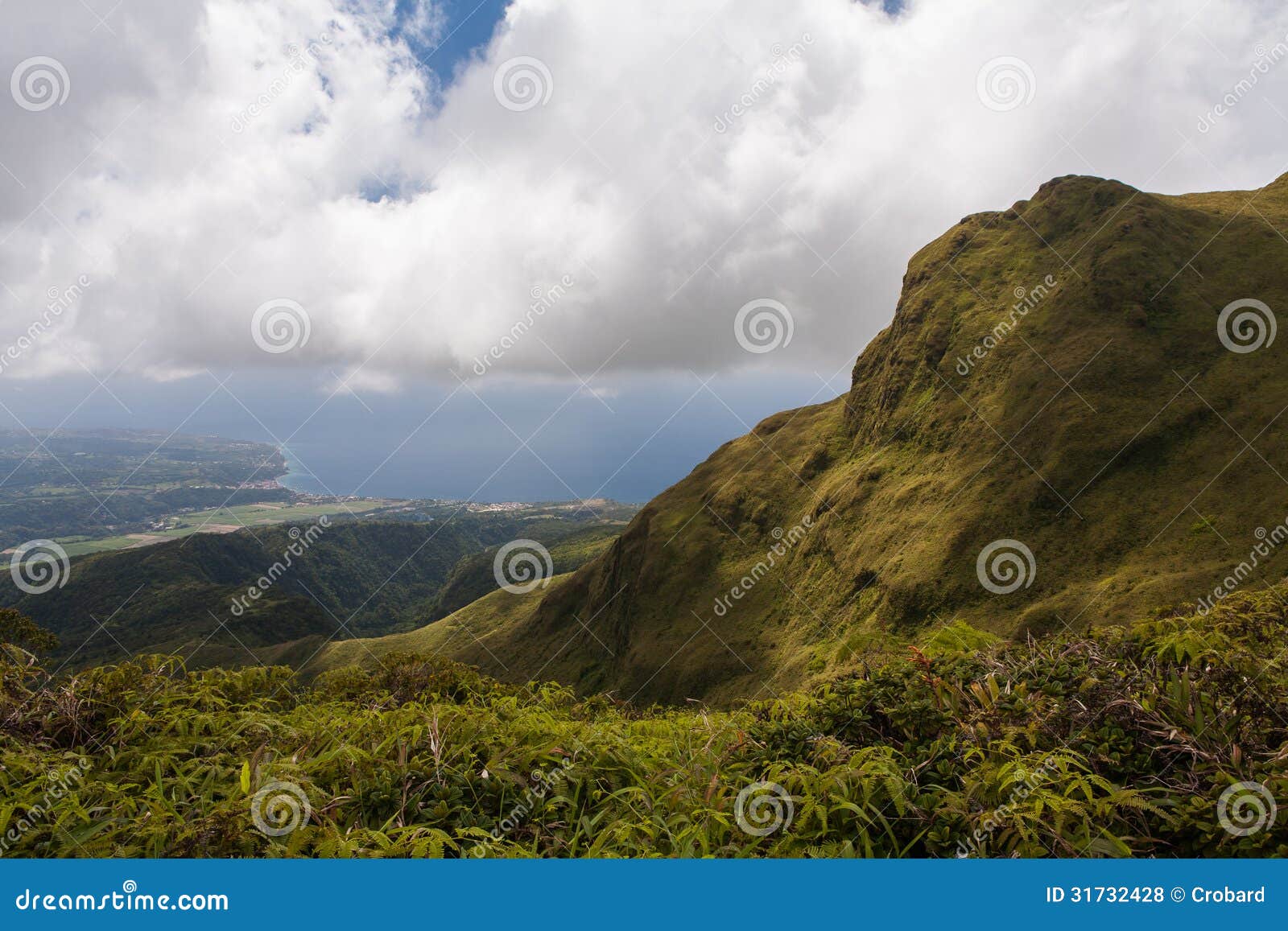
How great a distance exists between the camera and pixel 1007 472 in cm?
4688

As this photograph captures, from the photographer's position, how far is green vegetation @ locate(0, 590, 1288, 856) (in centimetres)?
322

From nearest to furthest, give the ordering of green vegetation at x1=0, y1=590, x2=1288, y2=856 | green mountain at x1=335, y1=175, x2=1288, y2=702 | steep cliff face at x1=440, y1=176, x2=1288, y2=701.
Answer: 1. green vegetation at x1=0, y1=590, x2=1288, y2=856
2. green mountain at x1=335, y1=175, x2=1288, y2=702
3. steep cliff face at x1=440, y1=176, x2=1288, y2=701

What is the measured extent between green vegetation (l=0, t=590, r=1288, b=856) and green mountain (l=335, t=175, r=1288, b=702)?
78.0 ft

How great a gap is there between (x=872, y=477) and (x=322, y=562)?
18751cm

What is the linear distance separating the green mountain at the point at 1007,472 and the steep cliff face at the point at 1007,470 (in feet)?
0.66

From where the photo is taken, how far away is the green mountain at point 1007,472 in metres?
38.2

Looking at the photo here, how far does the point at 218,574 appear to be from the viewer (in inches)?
6014

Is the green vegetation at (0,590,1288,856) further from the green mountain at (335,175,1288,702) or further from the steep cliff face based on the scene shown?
the green mountain at (335,175,1288,702)

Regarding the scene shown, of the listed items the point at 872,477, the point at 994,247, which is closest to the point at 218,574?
the point at 872,477

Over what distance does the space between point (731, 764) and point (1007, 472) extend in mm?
50801

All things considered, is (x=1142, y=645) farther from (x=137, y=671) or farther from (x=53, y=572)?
(x=53, y=572)

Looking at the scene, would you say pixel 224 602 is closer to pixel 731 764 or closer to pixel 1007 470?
pixel 1007 470

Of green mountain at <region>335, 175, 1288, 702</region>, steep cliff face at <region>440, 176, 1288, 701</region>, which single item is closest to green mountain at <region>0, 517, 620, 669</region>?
green mountain at <region>335, 175, 1288, 702</region>

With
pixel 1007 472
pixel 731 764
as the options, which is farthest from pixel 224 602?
pixel 731 764
